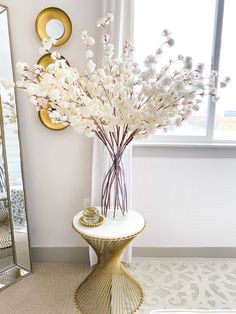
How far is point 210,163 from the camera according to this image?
202 centimetres

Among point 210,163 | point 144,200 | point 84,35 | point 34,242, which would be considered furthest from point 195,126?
point 34,242

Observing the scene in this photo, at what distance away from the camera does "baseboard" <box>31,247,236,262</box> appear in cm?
207

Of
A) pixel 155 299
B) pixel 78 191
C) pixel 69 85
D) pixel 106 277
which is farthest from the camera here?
pixel 78 191

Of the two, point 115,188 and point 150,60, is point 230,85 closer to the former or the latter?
point 150,60

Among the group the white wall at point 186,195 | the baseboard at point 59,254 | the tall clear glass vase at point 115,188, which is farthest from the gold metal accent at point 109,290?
the white wall at point 186,195

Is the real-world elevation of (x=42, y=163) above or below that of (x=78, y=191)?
above

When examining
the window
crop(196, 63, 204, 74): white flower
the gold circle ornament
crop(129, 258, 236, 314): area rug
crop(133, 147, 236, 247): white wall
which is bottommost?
crop(129, 258, 236, 314): area rug

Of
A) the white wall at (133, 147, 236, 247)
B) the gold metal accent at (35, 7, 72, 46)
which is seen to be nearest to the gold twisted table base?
the white wall at (133, 147, 236, 247)

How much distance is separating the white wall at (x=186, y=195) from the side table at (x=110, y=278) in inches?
17.7

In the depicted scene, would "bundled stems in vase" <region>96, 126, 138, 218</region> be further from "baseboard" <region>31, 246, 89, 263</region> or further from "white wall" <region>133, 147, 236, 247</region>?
"baseboard" <region>31, 246, 89, 263</region>

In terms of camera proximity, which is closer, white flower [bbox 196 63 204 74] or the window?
white flower [bbox 196 63 204 74]

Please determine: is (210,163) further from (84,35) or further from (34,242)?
(34,242)

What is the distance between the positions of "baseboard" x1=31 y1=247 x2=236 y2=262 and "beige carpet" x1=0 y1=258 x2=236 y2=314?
4 cm

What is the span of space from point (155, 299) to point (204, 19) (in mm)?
1915
